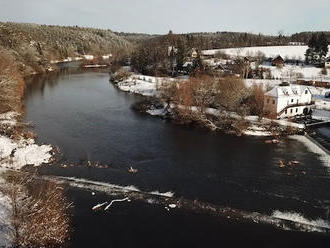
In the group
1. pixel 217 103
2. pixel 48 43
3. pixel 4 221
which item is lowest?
pixel 4 221

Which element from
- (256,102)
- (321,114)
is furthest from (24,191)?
(321,114)

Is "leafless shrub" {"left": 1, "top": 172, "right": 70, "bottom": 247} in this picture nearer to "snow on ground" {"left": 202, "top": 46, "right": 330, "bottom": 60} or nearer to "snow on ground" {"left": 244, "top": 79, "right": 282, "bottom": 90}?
"snow on ground" {"left": 244, "top": 79, "right": 282, "bottom": 90}

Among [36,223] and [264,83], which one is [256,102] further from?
[36,223]

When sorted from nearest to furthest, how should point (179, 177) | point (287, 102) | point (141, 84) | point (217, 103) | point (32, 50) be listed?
1. point (179, 177)
2. point (287, 102)
3. point (217, 103)
4. point (141, 84)
5. point (32, 50)

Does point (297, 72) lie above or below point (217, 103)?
above

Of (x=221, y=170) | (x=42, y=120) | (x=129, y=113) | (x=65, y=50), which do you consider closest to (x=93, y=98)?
(x=129, y=113)

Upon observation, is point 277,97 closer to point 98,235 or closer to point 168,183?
point 168,183

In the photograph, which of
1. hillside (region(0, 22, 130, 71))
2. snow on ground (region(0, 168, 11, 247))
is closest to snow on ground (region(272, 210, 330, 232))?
snow on ground (region(0, 168, 11, 247))

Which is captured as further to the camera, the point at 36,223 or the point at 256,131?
the point at 256,131
